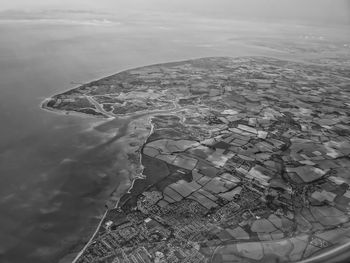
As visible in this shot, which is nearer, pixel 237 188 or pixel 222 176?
pixel 237 188

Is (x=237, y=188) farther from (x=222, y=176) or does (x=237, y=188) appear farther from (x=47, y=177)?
(x=47, y=177)

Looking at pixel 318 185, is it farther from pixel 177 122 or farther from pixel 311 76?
pixel 311 76

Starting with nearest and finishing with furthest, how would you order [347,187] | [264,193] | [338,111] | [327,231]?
[327,231], [264,193], [347,187], [338,111]

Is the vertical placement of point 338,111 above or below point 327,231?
below

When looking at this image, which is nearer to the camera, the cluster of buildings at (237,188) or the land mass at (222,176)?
the cluster of buildings at (237,188)

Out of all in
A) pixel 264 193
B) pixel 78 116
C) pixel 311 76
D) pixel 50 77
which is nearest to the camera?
pixel 264 193

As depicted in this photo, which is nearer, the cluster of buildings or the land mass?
the cluster of buildings

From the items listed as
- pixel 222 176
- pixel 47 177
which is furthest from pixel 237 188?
pixel 47 177

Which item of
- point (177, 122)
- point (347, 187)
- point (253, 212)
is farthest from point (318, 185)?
point (177, 122)
